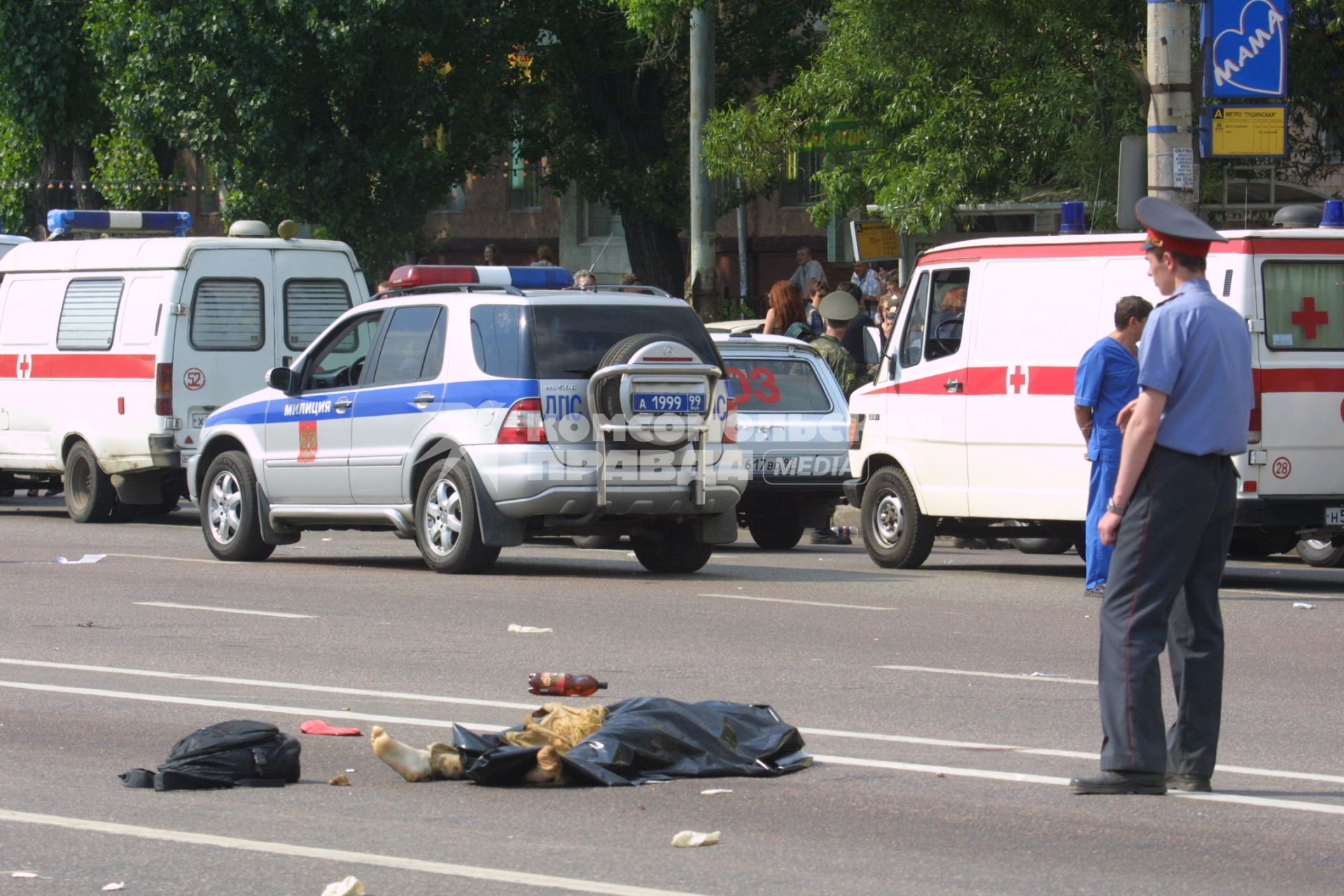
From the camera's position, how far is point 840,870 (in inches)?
231

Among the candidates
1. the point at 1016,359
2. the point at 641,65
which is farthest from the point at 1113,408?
the point at 641,65

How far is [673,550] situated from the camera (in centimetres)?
1484

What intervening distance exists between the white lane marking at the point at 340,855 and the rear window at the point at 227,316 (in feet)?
40.9

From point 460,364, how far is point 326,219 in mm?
18211

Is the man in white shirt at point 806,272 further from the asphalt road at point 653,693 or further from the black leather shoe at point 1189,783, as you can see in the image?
the black leather shoe at point 1189,783

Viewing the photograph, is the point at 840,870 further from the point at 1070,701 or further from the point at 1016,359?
the point at 1016,359

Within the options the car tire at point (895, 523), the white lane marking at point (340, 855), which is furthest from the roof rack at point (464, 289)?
the white lane marking at point (340, 855)

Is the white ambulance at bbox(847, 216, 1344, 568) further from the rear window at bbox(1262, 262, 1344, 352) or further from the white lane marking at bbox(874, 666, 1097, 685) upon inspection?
the white lane marking at bbox(874, 666, 1097, 685)

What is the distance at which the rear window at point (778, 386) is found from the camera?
55.5ft

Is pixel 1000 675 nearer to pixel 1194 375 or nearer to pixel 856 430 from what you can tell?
pixel 1194 375

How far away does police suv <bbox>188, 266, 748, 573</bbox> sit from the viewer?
13.6 metres

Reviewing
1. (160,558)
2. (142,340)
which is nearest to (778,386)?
(160,558)

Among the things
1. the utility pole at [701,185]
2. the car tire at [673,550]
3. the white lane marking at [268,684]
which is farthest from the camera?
the utility pole at [701,185]

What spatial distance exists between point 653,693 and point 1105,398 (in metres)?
3.91
